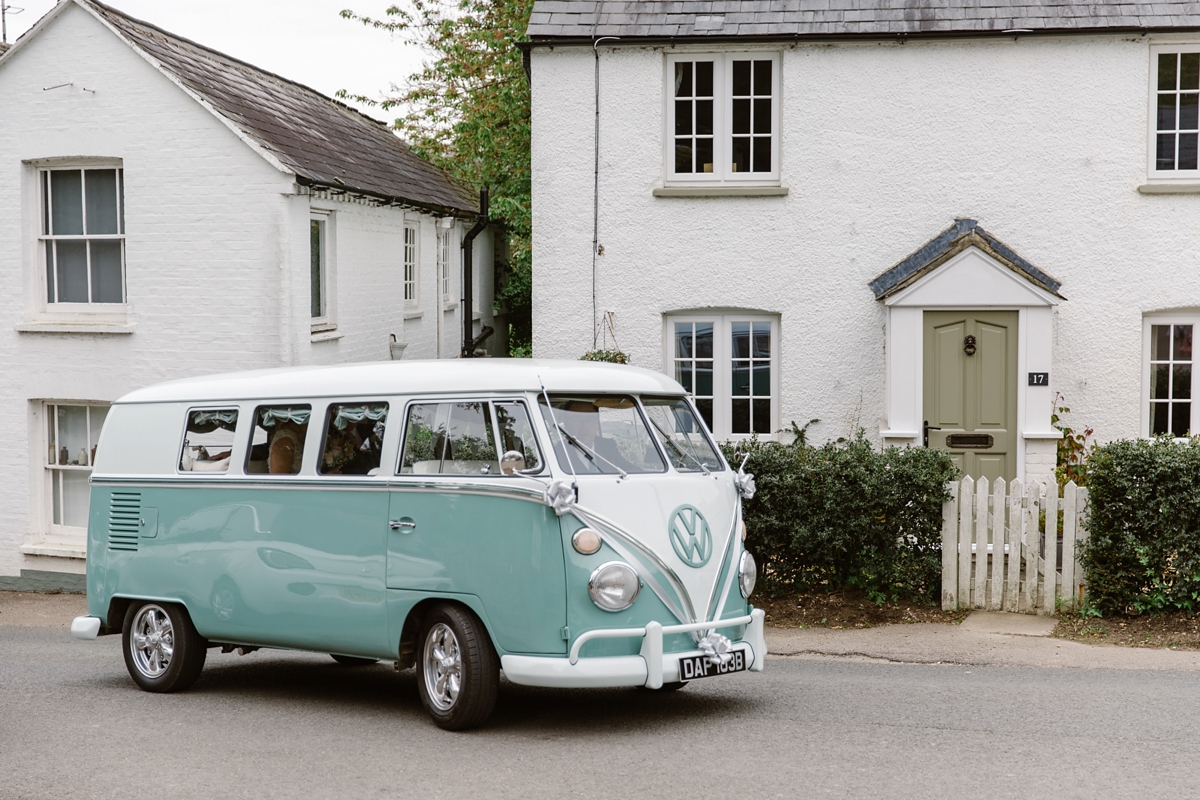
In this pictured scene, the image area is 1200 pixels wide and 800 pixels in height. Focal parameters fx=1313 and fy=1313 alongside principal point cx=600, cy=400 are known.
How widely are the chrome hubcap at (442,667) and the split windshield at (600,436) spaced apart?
124cm

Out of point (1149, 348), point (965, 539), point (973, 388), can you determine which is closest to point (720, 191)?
point (973, 388)

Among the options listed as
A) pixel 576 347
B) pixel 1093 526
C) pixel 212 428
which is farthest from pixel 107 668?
pixel 1093 526

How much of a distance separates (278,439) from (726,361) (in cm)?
694

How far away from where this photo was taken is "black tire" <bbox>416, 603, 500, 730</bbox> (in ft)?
24.5

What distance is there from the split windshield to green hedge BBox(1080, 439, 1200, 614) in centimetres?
443

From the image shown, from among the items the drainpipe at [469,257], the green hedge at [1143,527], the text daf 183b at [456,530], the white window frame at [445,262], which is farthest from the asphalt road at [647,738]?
the white window frame at [445,262]

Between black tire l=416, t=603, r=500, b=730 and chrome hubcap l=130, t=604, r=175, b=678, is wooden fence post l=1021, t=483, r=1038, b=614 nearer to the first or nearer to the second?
black tire l=416, t=603, r=500, b=730

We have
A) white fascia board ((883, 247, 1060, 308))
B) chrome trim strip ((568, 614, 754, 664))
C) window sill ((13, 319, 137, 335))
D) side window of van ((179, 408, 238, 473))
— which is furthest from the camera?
window sill ((13, 319, 137, 335))

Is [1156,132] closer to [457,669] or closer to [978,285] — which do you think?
[978,285]

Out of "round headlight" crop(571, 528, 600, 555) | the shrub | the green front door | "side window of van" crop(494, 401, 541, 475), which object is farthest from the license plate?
the green front door

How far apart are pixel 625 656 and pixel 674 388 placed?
190 centimetres

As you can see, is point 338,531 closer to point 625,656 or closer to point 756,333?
point 625,656

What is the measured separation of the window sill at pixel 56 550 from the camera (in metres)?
15.6

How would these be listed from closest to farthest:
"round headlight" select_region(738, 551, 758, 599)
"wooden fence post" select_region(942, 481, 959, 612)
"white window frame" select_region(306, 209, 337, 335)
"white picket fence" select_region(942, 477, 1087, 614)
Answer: "round headlight" select_region(738, 551, 758, 599)
"white picket fence" select_region(942, 477, 1087, 614)
"wooden fence post" select_region(942, 481, 959, 612)
"white window frame" select_region(306, 209, 337, 335)
